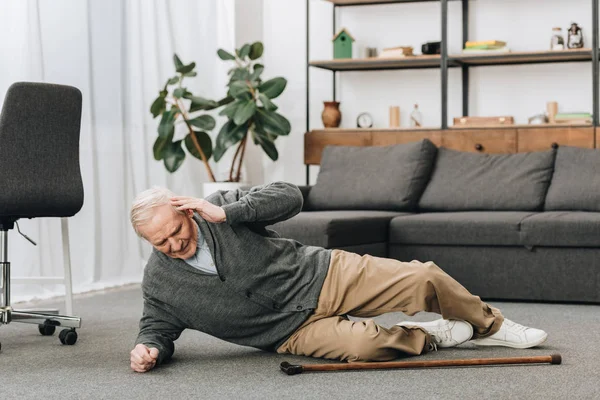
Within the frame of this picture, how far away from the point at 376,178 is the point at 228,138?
1.02 m

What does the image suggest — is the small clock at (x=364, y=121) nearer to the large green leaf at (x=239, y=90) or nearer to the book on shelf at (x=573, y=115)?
the large green leaf at (x=239, y=90)

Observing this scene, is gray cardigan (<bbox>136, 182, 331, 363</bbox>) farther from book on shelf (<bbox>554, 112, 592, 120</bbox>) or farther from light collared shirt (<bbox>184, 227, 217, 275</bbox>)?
book on shelf (<bbox>554, 112, 592, 120</bbox>)

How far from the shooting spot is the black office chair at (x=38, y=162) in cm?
310

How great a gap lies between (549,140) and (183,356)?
10.2 ft

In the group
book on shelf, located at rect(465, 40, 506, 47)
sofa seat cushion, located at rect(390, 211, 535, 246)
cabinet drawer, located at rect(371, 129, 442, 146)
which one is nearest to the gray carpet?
sofa seat cushion, located at rect(390, 211, 535, 246)

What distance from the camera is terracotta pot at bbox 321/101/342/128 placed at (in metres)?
5.96

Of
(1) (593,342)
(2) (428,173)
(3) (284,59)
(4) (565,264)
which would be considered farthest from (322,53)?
(1) (593,342)

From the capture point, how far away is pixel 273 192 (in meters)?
2.69

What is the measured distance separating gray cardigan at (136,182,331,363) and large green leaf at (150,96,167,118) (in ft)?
8.88

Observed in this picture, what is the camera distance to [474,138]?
5484mm

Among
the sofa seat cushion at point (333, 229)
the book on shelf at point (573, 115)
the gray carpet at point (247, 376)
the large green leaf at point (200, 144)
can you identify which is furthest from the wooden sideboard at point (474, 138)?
the gray carpet at point (247, 376)

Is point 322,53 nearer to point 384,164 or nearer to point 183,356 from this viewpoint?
point 384,164

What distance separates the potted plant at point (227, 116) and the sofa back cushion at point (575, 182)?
1678mm

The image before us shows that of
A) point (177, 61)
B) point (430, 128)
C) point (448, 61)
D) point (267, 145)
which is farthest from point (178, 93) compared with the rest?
point (448, 61)
